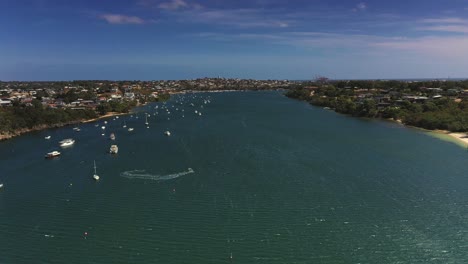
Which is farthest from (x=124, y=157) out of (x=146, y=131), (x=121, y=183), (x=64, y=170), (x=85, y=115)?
(x=85, y=115)

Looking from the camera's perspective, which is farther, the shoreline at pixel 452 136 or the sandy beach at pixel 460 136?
the sandy beach at pixel 460 136

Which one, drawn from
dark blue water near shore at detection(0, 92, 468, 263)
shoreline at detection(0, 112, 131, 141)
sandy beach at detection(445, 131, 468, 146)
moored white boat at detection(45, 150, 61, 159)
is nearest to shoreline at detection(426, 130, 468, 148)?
sandy beach at detection(445, 131, 468, 146)

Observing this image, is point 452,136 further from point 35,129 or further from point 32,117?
point 32,117

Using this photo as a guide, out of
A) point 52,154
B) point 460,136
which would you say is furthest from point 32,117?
point 460,136

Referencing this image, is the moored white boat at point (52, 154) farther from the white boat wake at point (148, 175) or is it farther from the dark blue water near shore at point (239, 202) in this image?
the white boat wake at point (148, 175)

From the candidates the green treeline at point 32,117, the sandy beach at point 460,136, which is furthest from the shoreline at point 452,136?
the green treeline at point 32,117
